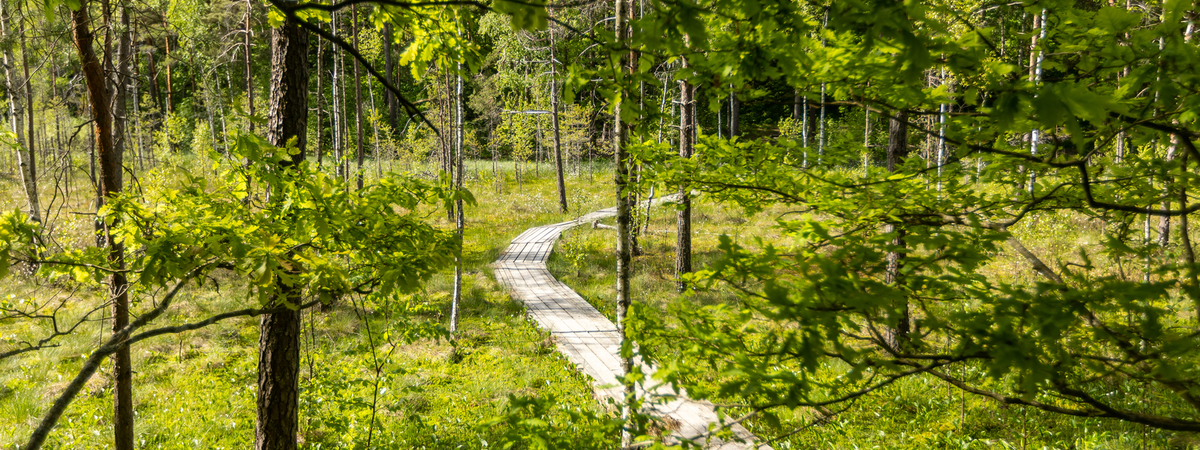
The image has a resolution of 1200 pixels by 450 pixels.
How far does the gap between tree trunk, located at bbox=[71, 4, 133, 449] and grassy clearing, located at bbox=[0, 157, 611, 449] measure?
215 millimetres

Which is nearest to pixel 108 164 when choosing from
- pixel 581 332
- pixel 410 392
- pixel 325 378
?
pixel 325 378

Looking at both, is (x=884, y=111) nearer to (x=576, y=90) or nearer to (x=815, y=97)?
(x=815, y=97)

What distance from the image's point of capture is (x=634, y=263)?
11.9 metres

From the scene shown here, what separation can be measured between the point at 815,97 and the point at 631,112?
744 mm

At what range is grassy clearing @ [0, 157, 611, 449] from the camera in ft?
15.3

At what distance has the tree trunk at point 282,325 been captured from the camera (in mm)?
3465

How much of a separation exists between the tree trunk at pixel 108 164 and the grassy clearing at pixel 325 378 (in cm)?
22

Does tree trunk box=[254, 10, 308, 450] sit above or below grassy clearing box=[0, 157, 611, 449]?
above

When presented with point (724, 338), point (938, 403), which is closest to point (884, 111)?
point (724, 338)

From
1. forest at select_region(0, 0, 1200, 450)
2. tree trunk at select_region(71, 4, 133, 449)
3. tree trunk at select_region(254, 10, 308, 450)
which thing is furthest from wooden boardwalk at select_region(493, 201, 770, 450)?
tree trunk at select_region(71, 4, 133, 449)

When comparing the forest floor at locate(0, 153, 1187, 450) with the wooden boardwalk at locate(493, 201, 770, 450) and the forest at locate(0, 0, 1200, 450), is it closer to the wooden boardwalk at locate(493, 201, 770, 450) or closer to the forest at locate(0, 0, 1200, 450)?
the forest at locate(0, 0, 1200, 450)

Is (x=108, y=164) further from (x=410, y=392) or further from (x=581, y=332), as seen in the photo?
(x=581, y=332)

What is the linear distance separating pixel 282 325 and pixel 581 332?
4.39m

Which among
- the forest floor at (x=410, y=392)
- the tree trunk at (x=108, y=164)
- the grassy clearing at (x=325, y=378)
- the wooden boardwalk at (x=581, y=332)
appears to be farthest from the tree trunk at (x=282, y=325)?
the wooden boardwalk at (x=581, y=332)
